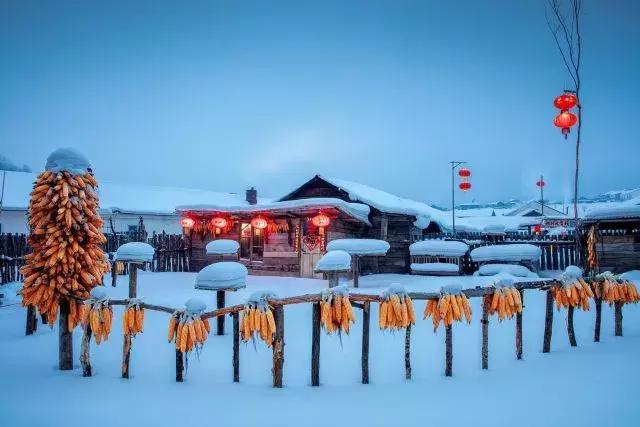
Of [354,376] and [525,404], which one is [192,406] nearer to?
[354,376]

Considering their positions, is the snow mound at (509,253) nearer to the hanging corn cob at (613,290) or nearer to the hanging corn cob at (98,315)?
the hanging corn cob at (613,290)

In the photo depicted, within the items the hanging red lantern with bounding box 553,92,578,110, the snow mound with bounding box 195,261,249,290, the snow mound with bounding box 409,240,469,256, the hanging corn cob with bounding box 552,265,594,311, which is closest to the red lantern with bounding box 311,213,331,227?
the snow mound with bounding box 409,240,469,256

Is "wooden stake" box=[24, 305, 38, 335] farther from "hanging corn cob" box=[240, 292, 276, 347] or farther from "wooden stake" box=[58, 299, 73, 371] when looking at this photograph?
"hanging corn cob" box=[240, 292, 276, 347]

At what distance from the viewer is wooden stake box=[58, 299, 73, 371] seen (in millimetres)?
7035

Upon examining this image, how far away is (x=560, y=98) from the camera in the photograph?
11.4 meters

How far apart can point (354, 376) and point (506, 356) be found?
10.6 feet

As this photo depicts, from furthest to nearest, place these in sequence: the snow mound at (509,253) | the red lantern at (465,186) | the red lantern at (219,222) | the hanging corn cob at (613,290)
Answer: the red lantern at (465,186) < the red lantern at (219,222) < the snow mound at (509,253) < the hanging corn cob at (613,290)

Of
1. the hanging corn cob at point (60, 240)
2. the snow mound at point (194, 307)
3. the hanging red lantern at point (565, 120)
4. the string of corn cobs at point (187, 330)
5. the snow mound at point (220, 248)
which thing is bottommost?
the string of corn cobs at point (187, 330)

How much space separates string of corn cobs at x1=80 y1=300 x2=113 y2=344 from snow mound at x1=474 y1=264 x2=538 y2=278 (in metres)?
14.1

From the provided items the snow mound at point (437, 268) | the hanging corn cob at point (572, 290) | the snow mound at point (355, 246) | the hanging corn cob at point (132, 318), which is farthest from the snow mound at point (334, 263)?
the snow mound at point (437, 268)

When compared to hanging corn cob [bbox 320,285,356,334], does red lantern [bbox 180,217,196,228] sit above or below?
above

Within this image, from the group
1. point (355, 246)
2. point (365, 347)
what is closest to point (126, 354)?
point (365, 347)

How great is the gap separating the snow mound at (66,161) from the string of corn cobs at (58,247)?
95 mm

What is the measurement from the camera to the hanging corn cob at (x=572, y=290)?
784cm
